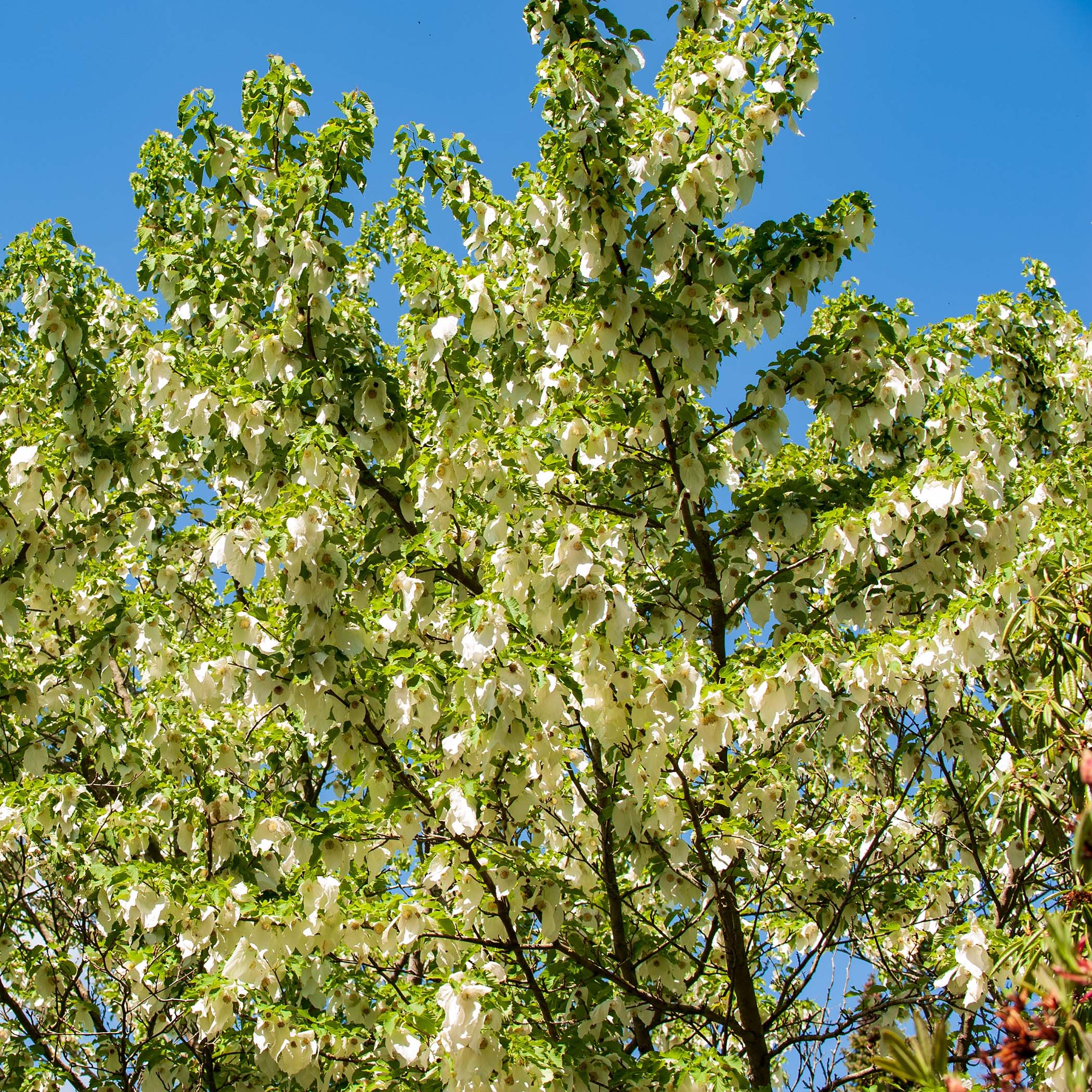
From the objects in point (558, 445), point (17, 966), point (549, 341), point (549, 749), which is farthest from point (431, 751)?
point (17, 966)

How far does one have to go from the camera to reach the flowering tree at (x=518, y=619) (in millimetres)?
4406

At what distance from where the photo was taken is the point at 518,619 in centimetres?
415

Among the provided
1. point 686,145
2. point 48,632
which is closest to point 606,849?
point 686,145

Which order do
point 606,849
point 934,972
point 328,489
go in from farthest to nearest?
point 934,972 < point 606,849 < point 328,489

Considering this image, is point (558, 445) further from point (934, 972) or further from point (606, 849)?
point (934, 972)

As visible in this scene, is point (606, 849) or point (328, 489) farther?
point (606, 849)

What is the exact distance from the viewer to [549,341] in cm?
527

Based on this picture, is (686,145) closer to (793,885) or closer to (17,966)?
(793,885)

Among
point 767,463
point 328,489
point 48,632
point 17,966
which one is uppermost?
point 767,463

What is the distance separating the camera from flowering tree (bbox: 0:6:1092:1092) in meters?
4.41

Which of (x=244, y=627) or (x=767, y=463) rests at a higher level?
(x=767, y=463)

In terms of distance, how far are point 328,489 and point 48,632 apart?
13.8 ft

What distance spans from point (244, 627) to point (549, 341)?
2.05 meters

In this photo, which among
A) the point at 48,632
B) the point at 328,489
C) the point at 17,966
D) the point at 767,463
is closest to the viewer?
the point at 328,489
